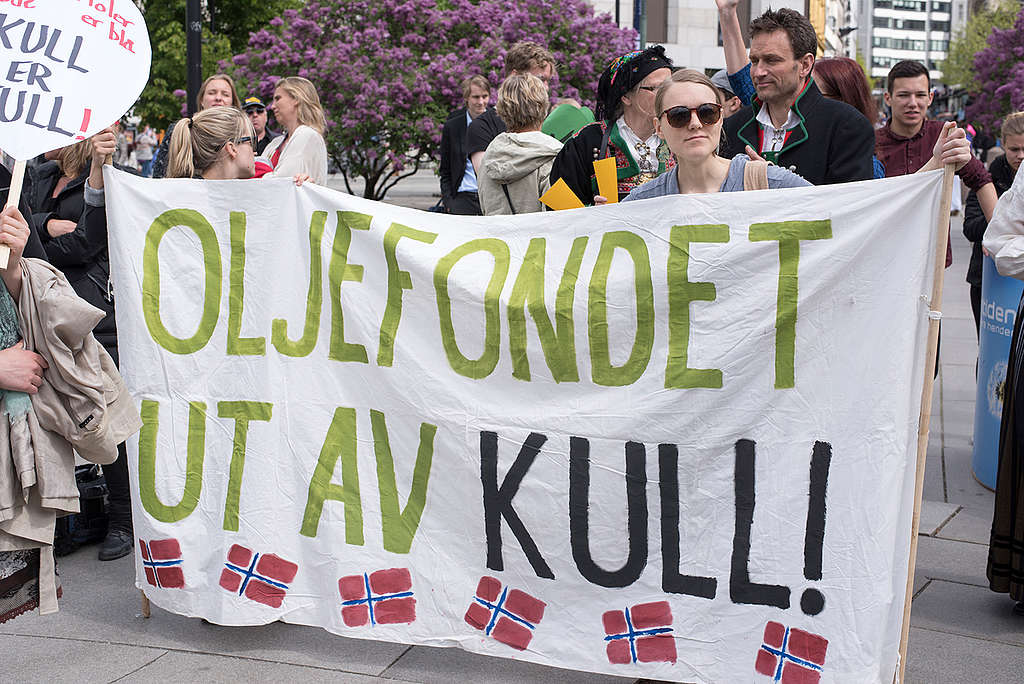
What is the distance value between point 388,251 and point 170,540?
1314mm

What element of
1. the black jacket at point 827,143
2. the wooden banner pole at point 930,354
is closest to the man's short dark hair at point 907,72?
the black jacket at point 827,143

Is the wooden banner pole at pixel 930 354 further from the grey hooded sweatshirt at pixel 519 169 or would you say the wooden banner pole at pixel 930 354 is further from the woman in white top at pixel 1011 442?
the grey hooded sweatshirt at pixel 519 169

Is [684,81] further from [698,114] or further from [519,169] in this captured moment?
[519,169]

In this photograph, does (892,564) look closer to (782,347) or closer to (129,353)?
(782,347)

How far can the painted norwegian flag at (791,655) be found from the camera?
3371 millimetres

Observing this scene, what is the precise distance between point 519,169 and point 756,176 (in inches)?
87.2

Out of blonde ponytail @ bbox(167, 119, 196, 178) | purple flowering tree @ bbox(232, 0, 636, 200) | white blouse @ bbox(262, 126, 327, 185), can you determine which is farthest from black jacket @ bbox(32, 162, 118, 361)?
purple flowering tree @ bbox(232, 0, 636, 200)

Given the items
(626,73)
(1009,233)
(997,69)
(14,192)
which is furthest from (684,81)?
(997,69)

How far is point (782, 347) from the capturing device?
11.3 ft

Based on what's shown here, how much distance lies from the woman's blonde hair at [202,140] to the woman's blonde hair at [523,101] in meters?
1.53

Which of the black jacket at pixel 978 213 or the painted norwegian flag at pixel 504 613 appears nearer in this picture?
the painted norwegian flag at pixel 504 613

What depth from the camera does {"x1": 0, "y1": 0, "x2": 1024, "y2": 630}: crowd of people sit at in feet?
11.9

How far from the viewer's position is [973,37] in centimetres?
6066

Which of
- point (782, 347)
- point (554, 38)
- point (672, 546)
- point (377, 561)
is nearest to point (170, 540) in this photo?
point (377, 561)
